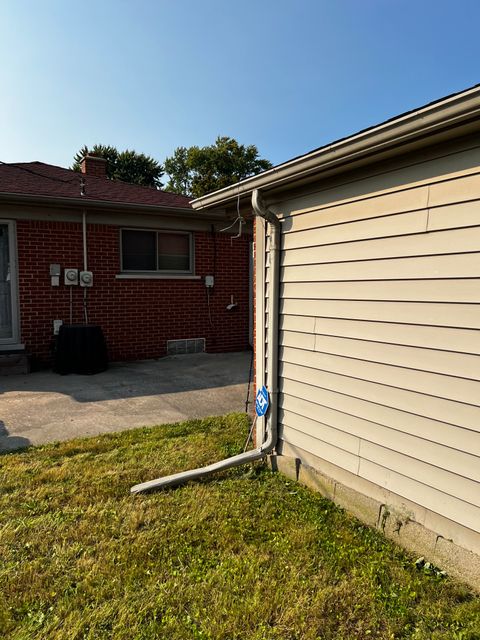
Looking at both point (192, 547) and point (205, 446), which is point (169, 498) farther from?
point (205, 446)

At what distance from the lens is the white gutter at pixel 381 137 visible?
194 centimetres

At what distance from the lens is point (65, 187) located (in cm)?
808

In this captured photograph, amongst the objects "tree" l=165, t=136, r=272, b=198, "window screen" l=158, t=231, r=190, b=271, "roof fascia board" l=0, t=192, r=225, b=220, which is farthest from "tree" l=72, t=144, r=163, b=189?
"roof fascia board" l=0, t=192, r=225, b=220

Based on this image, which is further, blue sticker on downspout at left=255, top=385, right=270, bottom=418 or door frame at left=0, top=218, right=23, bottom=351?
door frame at left=0, top=218, right=23, bottom=351

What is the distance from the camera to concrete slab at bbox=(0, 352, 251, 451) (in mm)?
4555

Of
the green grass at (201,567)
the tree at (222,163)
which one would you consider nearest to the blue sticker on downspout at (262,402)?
the green grass at (201,567)

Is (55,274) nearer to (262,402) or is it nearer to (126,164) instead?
(262,402)

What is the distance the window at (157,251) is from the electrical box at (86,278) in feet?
2.37

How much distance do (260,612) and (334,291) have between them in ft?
6.29

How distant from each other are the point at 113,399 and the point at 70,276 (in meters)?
3.01

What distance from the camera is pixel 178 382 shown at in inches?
258

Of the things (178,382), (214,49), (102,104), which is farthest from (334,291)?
(102,104)

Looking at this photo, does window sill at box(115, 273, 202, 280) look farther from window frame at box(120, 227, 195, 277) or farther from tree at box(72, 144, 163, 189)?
tree at box(72, 144, 163, 189)

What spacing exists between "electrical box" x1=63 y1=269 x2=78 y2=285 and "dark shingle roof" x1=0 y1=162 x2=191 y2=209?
128 centimetres
